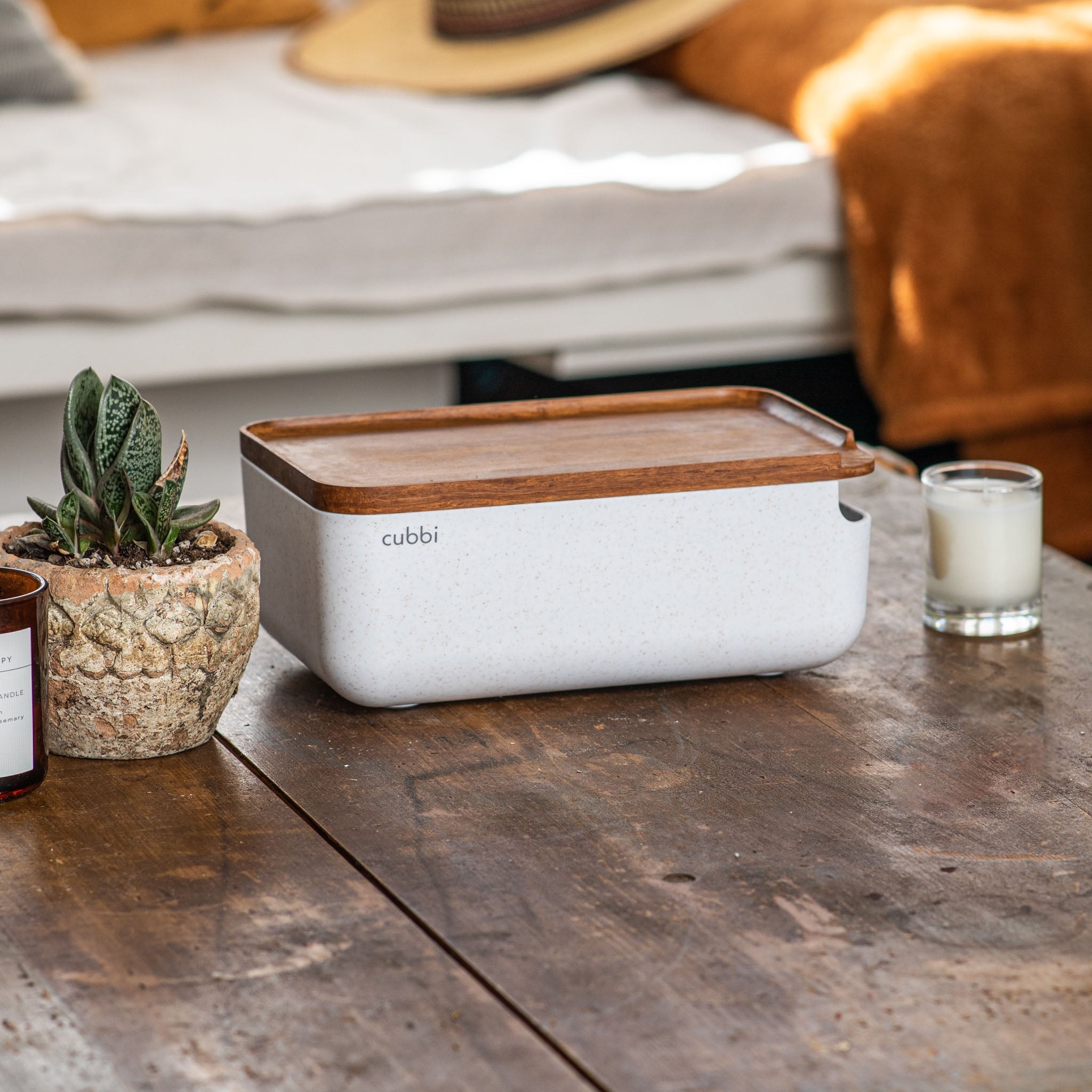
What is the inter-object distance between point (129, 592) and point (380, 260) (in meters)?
1.27

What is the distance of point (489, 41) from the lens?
2.43 metres

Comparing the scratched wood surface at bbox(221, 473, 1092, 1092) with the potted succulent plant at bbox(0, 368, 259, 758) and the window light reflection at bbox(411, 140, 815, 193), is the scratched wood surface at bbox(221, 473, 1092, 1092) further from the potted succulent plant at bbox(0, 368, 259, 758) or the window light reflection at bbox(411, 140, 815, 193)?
the window light reflection at bbox(411, 140, 815, 193)

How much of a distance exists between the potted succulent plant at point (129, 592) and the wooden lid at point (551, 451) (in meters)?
0.07

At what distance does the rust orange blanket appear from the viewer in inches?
77.7

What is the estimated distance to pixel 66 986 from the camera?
1.71 feet

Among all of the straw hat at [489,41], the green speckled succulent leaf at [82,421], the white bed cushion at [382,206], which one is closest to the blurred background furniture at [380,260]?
the white bed cushion at [382,206]

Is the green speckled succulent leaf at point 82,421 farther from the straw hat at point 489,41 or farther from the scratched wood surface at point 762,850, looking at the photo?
the straw hat at point 489,41

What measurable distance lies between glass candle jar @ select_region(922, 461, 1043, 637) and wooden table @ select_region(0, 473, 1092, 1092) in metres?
0.05

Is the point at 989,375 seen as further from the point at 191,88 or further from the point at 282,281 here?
the point at 191,88

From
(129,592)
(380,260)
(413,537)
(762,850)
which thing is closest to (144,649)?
(129,592)

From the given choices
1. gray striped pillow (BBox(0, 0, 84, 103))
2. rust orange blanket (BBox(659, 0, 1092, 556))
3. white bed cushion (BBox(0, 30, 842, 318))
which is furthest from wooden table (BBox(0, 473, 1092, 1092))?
gray striped pillow (BBox(0, 0, 84, 103))

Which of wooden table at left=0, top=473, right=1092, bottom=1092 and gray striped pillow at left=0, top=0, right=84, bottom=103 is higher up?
gray striped pillow at left=0, top=0, right=84, bottom=103

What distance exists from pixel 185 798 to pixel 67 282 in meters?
1.24

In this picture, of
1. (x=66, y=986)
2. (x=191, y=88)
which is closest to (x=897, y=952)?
(x=66, y=986)
